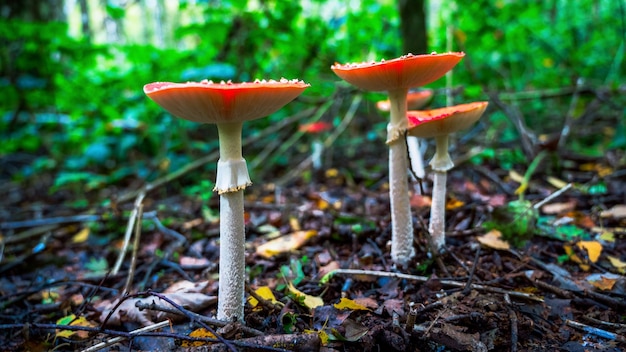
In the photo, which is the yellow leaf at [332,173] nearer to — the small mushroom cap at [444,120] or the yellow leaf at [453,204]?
the yellow leaf at [453,204]

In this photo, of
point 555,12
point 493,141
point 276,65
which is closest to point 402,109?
point 493,141

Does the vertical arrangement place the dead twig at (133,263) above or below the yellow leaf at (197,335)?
above

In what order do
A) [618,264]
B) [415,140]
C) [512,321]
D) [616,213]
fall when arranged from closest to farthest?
[512,321], [618,264], [616,213], [415,140]

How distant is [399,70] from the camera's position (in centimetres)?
189

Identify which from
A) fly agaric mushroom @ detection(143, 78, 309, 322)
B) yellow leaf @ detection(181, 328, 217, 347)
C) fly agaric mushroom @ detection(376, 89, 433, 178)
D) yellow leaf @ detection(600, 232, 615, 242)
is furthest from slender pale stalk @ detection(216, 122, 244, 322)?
yellow leaf @ detection(600, 232, 615, 242)

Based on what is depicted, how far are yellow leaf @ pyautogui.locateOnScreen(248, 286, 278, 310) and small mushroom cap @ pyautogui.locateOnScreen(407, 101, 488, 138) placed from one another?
4.14ft

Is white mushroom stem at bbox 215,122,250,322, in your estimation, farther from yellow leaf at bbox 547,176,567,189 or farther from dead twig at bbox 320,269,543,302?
yellow leaf at bbox 547,176,567,189

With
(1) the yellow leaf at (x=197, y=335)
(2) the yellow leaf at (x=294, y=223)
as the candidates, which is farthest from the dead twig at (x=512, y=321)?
(2) the yellow leaf at (x=294, y=223)

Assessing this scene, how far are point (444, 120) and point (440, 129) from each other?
156 millimetres

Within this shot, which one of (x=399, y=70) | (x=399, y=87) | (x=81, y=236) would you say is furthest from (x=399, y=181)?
(x=81, y=236)

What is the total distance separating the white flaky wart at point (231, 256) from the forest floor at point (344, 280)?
10 cm

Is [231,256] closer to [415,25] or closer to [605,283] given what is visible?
[605,283]

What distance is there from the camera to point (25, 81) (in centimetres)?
571

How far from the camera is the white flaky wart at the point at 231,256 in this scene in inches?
73.3
